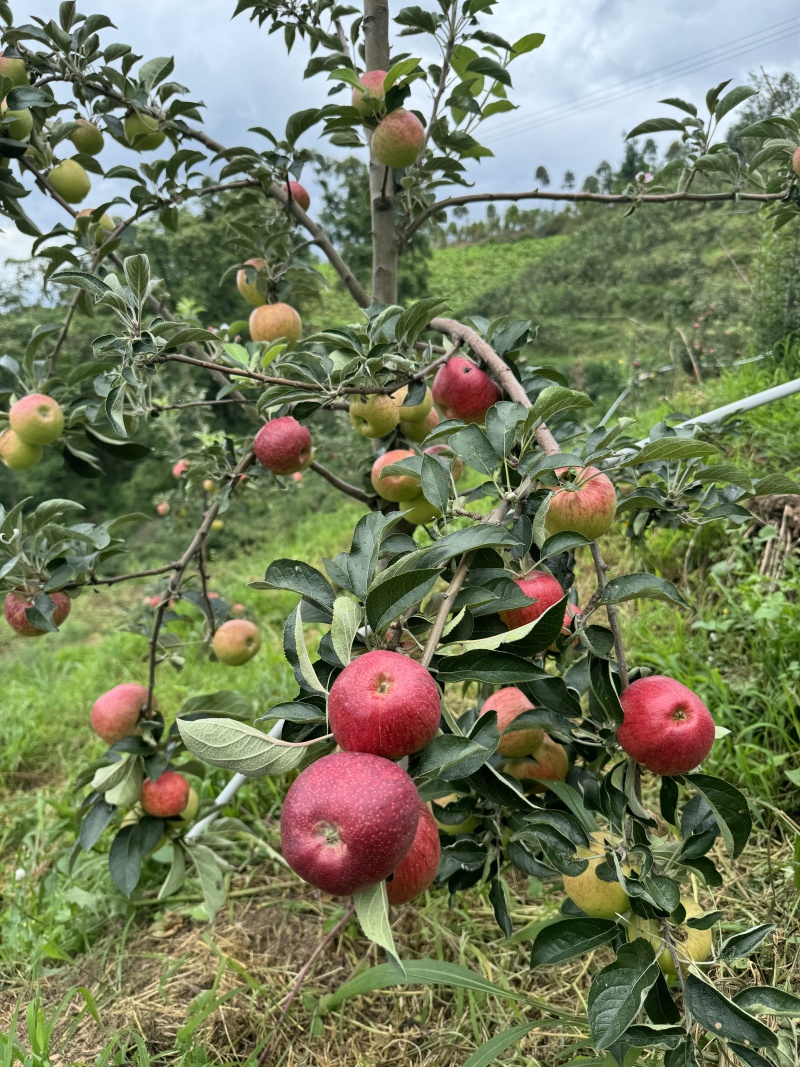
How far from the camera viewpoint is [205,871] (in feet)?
3.94

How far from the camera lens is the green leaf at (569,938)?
1.99ft

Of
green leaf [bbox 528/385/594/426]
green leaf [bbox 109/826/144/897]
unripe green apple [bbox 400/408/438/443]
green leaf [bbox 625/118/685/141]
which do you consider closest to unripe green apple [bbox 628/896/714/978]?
green leaf [bbox 528/385/594/426]

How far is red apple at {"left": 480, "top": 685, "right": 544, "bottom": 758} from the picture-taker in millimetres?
828

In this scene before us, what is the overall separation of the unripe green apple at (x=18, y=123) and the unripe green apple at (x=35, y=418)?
17.7 inches

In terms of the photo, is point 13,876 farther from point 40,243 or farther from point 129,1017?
point 40,243

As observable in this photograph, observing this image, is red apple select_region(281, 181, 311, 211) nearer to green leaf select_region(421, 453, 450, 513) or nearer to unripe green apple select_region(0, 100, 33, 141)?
unripe green apple select_region(0, 100, 33, 141)

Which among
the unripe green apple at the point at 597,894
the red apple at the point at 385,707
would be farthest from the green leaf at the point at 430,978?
the red apple at the point at 385,707

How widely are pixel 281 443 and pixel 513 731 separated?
52cm

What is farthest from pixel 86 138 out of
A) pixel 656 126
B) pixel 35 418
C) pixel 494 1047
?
pixel 494 1047

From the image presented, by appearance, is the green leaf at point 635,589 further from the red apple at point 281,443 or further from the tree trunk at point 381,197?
the tree trunk at point 381,197

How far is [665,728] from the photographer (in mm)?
618

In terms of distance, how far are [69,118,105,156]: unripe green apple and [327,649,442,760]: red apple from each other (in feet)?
4.16

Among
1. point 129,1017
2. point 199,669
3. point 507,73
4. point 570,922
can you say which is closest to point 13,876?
point 129,1017

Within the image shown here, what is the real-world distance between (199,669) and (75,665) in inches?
50.5
